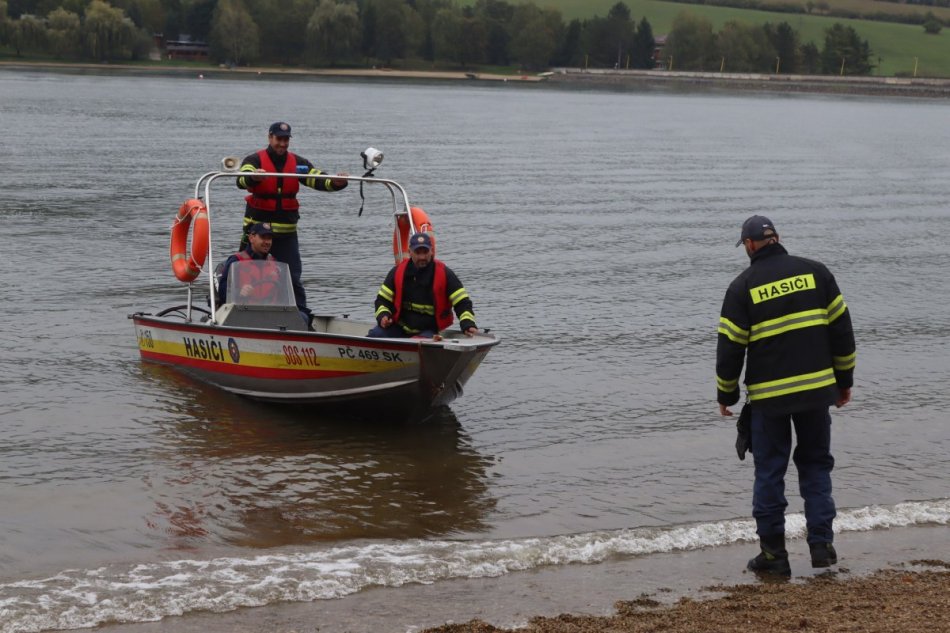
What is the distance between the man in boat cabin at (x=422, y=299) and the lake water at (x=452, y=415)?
3.26 ft

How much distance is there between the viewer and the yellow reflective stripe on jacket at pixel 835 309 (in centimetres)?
662

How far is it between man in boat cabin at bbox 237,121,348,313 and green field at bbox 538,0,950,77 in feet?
479

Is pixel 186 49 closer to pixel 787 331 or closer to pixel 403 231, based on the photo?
pixel 403 231

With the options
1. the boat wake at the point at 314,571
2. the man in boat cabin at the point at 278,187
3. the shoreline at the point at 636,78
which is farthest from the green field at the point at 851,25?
the boat wake at the point at 314,571

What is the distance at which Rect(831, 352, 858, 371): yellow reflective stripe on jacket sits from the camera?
6703mm

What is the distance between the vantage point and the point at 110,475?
912 centimetres

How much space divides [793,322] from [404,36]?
459 feet

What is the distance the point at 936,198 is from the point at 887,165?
10794mm

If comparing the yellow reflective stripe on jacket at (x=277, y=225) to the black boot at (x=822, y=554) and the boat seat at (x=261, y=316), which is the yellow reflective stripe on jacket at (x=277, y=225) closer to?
the boat seat at (x=261, y=316)

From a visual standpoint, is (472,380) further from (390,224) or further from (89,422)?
(390,224)

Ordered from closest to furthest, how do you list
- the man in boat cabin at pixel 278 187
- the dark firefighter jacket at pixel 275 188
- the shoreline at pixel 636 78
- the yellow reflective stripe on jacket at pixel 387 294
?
the yellow reflective stripe on jacket at pixel 387 294
the man in boat cabin at pixel 278 187
the dark firefighter jacket at pixel 275 188
the shoreline at pixel 636 78

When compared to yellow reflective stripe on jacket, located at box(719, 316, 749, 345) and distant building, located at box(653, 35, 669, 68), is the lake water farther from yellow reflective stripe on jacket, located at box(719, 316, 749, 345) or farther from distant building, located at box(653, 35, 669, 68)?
distant building, located at box(653, 35, 669, 68)

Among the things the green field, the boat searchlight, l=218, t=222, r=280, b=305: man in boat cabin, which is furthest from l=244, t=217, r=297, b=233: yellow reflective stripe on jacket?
the green field

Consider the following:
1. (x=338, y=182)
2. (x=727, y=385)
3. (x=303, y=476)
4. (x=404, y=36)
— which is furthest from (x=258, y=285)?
(x=404, y=36)
